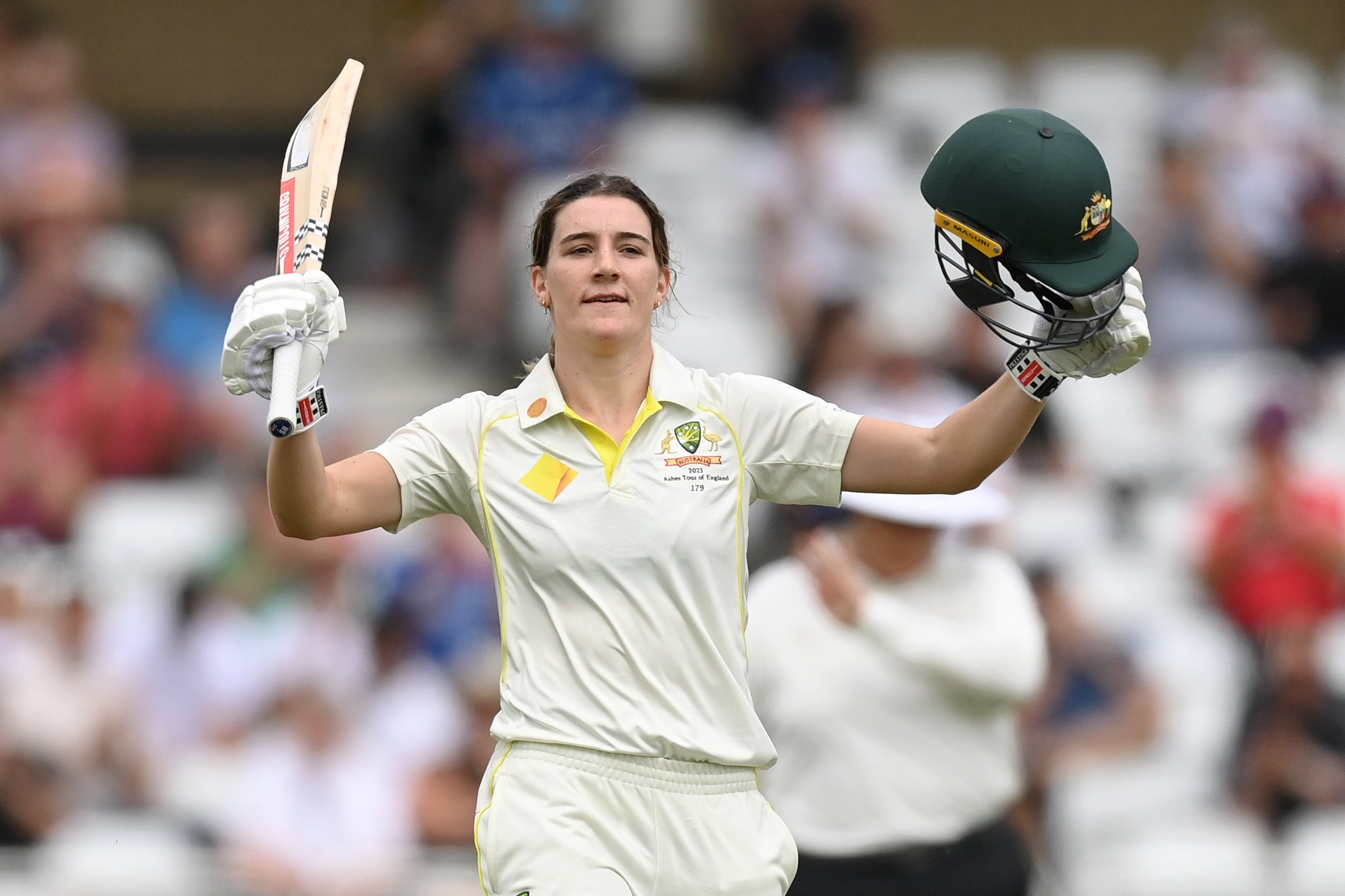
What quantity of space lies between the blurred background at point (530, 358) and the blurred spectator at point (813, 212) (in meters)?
0.03

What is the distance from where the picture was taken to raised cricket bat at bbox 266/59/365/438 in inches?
134

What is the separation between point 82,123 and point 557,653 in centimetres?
707

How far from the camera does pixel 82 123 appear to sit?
32.3 ft

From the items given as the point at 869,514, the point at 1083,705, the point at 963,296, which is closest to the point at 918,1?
the point at 1083,705

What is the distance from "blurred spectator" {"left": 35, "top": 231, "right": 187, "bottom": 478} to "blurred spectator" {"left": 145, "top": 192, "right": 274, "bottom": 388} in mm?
→ 229

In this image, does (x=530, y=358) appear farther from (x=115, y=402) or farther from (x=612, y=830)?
(x=612, y=830)

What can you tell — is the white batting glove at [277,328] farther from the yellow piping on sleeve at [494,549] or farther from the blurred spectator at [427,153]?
the blurred spectator at [427,153]

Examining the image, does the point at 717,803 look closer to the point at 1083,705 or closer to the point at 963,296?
the point at 963,296

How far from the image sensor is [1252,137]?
10594 millimetres

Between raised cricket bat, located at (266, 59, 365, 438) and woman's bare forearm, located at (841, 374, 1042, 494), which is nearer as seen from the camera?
raised cricket bat, located at (266, 59, 365, 438)

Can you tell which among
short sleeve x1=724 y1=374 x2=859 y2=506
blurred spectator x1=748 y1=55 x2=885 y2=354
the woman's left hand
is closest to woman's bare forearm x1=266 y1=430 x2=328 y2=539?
short sleeve x1=724 y1=374 x2=859 y2=506

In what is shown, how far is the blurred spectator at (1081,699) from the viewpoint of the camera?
24.5 feet

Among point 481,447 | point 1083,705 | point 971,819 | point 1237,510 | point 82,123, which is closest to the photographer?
point 481,447

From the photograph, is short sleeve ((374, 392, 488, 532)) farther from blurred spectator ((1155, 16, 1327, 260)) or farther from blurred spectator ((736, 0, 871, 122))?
blurred spectator ((1155, 16, 1327, 260))
